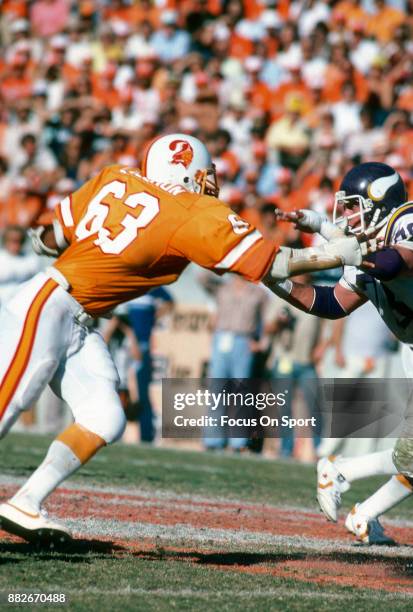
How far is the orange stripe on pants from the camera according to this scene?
414 cm

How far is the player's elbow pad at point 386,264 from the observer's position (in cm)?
430

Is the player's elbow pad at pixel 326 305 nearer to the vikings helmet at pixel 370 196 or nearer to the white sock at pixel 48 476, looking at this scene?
the vikings helmet at pixel 370 196

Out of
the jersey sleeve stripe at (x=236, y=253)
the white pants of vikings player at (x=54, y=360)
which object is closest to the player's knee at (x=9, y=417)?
the white pants of vikings player at (x=54, y=360)

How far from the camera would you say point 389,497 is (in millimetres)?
5188

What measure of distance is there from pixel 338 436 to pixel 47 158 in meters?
5.27

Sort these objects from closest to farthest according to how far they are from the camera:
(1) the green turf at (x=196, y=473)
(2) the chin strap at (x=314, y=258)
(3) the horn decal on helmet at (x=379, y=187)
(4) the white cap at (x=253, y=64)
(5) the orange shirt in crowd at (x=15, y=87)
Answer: (2) the chin strap at (x=314, y=258), (3) the horn decal on helmet at (x=379, y=187), (1) the green turf at (x=196, y=473), (4) the white cap at (x=253, y=64), (5) the orange shirt in crowd at (x=15, y=87)

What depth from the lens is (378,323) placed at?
9508 millimetres

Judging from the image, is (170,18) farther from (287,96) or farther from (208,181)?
(208,181)

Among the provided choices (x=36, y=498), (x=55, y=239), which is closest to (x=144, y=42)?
(x=55, y=239)

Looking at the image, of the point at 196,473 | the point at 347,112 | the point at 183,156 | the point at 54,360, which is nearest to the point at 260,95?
the point at 347,112

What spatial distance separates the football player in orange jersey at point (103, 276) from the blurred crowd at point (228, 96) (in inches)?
212

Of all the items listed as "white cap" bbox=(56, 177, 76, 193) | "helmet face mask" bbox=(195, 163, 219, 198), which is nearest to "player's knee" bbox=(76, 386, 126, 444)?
"helmet face mask" bbox=(195, 163, 219, 198)

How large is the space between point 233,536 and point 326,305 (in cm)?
116

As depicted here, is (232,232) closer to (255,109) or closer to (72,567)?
(72,567)
